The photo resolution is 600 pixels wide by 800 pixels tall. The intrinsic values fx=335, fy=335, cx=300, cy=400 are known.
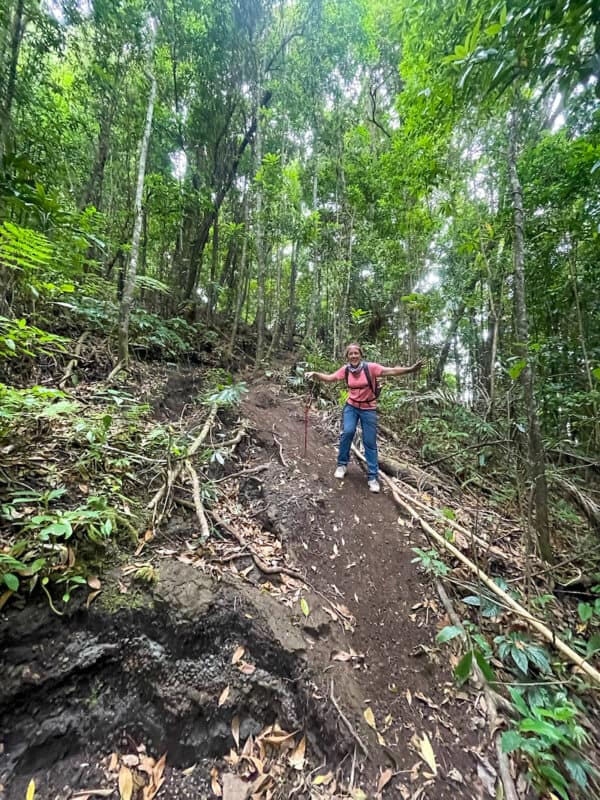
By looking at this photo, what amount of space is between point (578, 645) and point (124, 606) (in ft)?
11.6

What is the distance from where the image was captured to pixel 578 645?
108 inches

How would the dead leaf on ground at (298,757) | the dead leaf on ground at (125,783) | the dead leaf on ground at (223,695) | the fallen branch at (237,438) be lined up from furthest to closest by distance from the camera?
the fallen branch at (237,438) → the dead leaf on ground at (223,695) → the dead leaf on ground at (298,757) → the dead leaf on ground at (125,783)

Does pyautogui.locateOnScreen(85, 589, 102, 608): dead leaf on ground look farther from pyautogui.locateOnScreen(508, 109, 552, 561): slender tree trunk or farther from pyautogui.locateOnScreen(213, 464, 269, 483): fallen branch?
pyautogui.locateOnScreen(508, 109, 552, 561): slender tree trunk

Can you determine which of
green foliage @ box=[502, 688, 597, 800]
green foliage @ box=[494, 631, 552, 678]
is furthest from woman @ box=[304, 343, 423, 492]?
green foliage @ box=[502, 688, 597, 800]

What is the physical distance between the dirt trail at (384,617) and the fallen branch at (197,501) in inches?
32.7

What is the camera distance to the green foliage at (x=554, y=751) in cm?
179

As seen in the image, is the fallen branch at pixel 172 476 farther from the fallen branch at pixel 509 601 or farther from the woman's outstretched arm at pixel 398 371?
the fallen branch at pixel 509 601

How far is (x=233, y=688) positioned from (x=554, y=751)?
1.94m

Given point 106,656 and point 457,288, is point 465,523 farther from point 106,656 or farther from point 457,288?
point 457,288

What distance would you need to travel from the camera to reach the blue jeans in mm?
4535

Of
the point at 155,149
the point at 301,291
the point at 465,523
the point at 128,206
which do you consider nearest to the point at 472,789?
the point at 465,523

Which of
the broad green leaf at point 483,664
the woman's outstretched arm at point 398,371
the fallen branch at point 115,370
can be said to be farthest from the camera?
the fallen branch at point 115,370

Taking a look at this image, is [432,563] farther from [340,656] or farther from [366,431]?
[366,431]

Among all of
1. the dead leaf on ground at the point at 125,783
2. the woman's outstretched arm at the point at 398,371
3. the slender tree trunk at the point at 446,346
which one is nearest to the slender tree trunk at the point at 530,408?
the woman's outstretched arm at the point at 398,371
